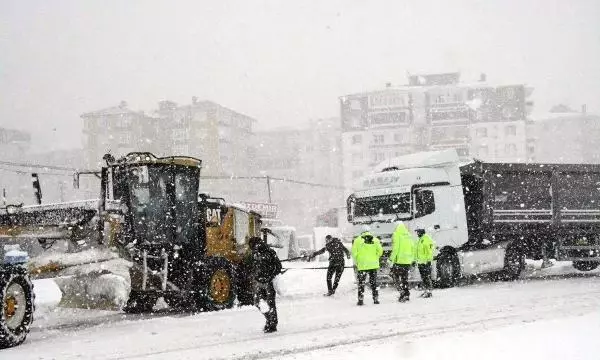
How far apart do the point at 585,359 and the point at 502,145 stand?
84412 mm

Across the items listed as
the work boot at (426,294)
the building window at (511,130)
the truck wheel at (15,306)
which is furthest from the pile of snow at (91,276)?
the building window at (511,130)

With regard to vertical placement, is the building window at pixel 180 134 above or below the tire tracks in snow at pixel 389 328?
above

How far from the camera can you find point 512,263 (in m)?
20.0

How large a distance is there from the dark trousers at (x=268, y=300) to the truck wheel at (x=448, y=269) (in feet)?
28.1

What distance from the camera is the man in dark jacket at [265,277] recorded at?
1086cm

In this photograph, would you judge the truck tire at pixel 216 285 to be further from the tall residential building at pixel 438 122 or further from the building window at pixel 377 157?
the building window at pixel 377 157

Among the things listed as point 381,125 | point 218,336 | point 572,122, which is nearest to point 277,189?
point 381,125

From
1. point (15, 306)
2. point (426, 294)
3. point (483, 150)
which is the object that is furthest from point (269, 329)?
point (483, 150)

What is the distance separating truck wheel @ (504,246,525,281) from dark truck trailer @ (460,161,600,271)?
23 cm

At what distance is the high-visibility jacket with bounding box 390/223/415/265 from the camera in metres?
15.4

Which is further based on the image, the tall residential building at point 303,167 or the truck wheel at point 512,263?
the tall residential building at point 303,167

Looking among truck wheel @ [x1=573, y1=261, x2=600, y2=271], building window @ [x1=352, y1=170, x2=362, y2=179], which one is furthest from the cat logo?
building window @ [x1=352, y1=170, x2=362, y2=179]

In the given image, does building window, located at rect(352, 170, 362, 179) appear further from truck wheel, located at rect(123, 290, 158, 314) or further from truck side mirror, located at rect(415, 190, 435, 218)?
truck wheel, located at rect(123, 290, 158, 314)

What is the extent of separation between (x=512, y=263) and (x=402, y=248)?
6.11 metres
